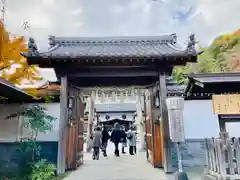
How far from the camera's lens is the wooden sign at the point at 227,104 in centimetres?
574

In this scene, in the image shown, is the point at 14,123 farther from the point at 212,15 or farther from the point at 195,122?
the point at 212,15

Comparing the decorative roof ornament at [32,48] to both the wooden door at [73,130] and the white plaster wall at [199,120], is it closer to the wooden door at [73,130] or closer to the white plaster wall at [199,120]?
the wooden door at [73,130]

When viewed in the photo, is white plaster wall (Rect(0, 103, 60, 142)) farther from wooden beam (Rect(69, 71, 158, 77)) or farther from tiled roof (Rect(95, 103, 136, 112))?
tiled roof (Rect(95, 103, 136, 112))

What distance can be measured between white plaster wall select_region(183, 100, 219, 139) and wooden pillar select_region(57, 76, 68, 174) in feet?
13.9

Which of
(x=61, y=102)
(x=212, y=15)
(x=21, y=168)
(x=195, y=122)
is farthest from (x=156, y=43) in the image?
(x=212, y=15)

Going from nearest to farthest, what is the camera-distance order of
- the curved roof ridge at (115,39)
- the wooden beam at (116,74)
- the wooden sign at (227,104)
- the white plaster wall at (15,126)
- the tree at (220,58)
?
the wooden sign at (227,104)
the white plaster wall at (15,126)
the wooden beam at (116,74)
the curved roof ridge at (115,39)
the tree at (220,58)

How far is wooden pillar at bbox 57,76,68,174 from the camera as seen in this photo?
687 cm

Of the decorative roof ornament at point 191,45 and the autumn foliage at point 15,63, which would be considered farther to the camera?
the autumn foliage at point 15,63

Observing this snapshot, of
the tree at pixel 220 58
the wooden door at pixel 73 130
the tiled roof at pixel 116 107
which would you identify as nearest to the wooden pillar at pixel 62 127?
the wooden door at pixel 73 130

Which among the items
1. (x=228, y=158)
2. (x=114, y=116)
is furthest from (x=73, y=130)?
(x=114, y=116)

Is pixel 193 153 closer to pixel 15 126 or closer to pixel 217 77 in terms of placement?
pixel 217 77

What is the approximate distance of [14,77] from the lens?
10.7 m

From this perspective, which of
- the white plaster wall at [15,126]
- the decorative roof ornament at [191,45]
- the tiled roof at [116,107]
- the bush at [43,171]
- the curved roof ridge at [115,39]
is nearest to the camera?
the bush at [43,171]

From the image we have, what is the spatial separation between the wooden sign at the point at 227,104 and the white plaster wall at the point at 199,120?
6.42ft
